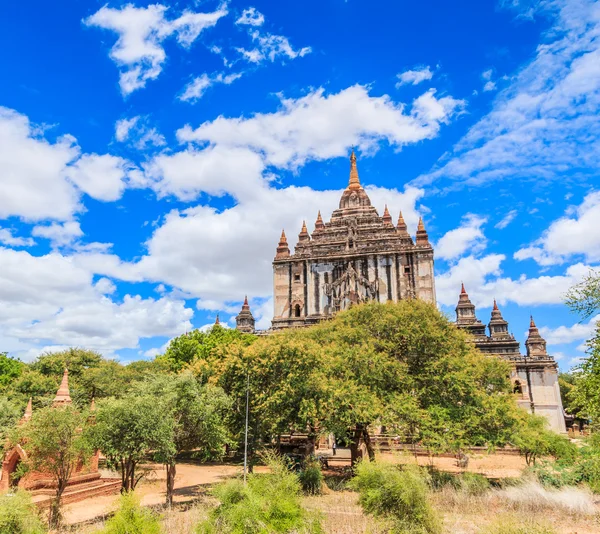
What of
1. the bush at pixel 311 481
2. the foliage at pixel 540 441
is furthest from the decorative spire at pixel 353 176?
the bush at pixel 311 481

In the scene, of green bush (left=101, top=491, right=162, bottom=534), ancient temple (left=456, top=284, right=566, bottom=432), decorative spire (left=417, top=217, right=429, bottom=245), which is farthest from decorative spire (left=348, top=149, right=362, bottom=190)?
green bush (left=101, top=491, right=162, bottom=534)

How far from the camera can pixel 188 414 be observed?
20.2m

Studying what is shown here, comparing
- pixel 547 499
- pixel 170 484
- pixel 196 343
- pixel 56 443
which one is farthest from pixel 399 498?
pixel 196 343

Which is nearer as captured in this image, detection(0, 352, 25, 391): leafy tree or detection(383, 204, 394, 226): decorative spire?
detection(0, 352, 25, 391): leafy tree

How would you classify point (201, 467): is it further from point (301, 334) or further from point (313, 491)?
point (313, 491)

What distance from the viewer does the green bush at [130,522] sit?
12367 mm

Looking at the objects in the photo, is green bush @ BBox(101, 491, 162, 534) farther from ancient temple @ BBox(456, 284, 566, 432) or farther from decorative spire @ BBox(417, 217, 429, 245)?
decorative spire @ BBox(417, 217, 429, 245)

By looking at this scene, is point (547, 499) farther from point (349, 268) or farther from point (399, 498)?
point (349, 268)

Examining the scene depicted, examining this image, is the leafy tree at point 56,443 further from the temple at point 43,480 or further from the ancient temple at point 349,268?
the ancient temple at point 349,268

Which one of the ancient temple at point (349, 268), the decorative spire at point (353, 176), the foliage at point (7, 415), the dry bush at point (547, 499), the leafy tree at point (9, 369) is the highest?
the decorative spire at point (353, 176)

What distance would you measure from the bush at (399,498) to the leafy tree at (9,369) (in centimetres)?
4048

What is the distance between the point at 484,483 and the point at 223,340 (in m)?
24.1

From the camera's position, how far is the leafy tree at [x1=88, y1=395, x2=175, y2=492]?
18656mm

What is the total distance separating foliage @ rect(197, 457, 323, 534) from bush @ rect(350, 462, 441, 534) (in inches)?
76.3
